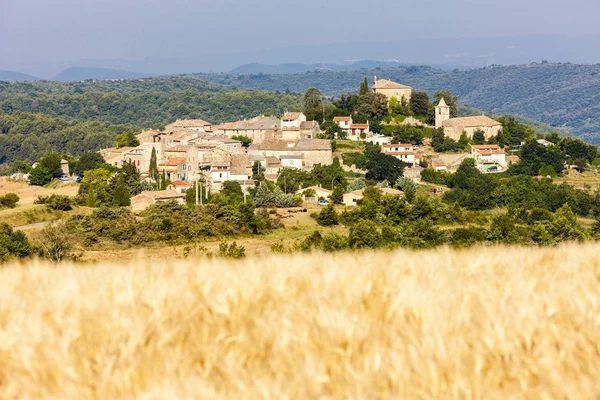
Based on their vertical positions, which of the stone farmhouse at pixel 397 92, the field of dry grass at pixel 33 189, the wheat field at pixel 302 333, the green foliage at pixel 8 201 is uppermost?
the wheat field at pixel 302 333

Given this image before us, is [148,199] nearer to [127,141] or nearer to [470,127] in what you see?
[127,141]

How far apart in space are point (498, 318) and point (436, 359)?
64 centimetres

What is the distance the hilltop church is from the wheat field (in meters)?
60.5

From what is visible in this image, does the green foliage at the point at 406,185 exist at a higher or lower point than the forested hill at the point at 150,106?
higher

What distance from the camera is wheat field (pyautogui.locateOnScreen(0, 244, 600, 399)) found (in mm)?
3248

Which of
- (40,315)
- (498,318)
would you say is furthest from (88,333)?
(498,318)

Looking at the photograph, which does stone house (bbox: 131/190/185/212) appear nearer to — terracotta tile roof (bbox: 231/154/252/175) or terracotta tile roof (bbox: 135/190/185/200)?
terracotta tile roof (bbox: 135/190/185/200)

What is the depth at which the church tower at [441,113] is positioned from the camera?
6688 centimetres

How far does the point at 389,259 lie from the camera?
5.86 m

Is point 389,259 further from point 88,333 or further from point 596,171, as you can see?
point 596,171

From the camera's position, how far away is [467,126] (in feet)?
211

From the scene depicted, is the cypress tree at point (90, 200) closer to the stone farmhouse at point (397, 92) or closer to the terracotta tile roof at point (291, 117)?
the terracotta tile roof at point (291, 117)

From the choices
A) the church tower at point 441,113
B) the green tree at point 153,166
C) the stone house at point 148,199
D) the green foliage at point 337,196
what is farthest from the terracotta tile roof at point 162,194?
the church tower at point 441,113

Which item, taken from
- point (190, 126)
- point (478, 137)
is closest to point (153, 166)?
point (190, 126)
